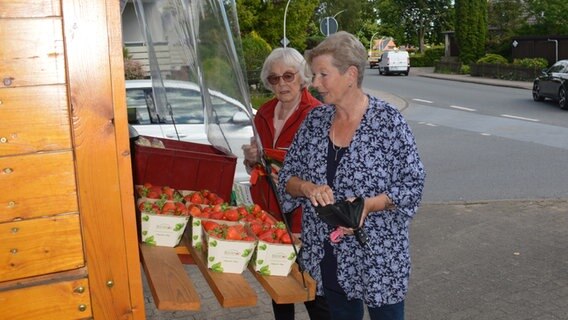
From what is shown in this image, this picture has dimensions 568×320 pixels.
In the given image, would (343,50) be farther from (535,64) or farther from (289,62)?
(535,64)

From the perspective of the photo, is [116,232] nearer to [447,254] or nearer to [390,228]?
[390,228]

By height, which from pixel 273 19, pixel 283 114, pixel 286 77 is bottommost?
pixel 283 114

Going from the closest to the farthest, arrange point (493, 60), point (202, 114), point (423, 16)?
1. point (202, 114)
2. point (493, 60)
3. point (423, 16)

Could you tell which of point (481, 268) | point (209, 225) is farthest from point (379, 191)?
point (481, 268)

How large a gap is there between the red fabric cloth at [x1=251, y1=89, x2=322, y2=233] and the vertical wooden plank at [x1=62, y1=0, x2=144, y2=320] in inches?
51.6

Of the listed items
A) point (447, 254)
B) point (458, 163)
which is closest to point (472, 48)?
point (458, 163)

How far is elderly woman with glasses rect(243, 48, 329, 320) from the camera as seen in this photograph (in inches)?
133

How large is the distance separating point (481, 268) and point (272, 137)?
290 centimetres

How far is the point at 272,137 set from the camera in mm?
3617

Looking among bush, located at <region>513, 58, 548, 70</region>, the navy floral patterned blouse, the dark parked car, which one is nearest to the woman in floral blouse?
the navy floral patterned blouse

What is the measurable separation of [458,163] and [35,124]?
9.72 meters

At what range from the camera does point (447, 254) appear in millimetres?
6039

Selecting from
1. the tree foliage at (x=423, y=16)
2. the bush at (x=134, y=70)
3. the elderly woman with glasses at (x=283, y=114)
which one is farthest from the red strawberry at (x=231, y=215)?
the tree foliage at (x=423, y=16)

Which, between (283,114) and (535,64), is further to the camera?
(535,64)
